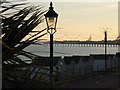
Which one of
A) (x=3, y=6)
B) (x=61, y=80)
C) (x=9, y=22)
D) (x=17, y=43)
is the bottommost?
(x=61, y=80)

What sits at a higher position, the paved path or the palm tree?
the palm tree

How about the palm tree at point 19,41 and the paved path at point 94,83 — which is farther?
the paved path at point 94,83

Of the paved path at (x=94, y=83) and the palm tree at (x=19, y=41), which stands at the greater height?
the palm tree at (x=19, y=41)

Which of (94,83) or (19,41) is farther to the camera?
(94,83)

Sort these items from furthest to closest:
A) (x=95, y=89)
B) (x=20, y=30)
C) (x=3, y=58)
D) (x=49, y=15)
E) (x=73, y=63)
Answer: (x=73, y=63) < (x=95, y=89) < (x=49, y=15) < (x=20, y=30) < (x=3, y=58)

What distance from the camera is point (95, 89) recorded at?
68.1 feet

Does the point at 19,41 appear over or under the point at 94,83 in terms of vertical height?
over


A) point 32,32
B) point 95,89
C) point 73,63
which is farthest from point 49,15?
point 73,63

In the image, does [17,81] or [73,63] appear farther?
[73,63]

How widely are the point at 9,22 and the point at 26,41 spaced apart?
0.90 ft

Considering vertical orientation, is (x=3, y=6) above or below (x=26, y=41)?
above

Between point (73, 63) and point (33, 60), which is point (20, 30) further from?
point (73, 63)

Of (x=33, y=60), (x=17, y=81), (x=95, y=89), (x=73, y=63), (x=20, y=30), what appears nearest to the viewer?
(x=17, y=81)

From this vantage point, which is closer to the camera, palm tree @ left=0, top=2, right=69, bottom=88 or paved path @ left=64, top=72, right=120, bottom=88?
palm tree @ left=0, top=2, right=69, bottom=88
